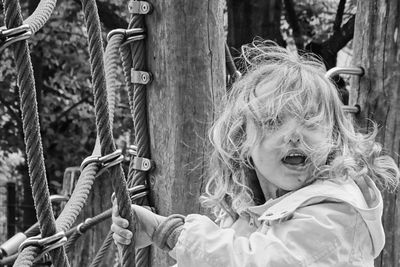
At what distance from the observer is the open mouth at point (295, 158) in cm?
159

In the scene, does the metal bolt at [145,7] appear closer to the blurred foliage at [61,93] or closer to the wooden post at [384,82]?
the wooden post at [384,82]

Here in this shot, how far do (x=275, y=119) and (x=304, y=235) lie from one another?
0.25 metres

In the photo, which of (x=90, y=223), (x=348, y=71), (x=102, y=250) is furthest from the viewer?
(x=348, y=71)

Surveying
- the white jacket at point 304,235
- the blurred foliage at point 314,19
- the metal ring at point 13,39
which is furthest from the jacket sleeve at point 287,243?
the blurred foliage at point 314,19

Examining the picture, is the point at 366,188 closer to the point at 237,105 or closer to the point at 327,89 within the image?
the point at 327,89

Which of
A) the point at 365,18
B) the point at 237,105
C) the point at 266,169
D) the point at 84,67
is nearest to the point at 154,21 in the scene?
the point at 237,105

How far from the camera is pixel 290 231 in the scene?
1.50 meters

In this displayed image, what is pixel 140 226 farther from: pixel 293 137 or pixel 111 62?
pixel 111 62

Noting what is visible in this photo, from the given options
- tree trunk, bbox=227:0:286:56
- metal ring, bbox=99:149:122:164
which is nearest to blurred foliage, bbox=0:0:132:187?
tree trunk, bbox=227:0:286:56

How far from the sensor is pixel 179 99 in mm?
2314

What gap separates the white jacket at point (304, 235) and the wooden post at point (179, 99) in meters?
0.72

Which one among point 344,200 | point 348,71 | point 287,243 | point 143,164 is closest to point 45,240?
point 287,243

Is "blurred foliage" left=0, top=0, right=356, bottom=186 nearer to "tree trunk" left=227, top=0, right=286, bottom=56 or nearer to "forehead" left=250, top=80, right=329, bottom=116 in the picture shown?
"tree trunk" left=227, top=0, right=286, bottom=56

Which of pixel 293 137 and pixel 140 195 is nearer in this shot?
pixel 293 137
